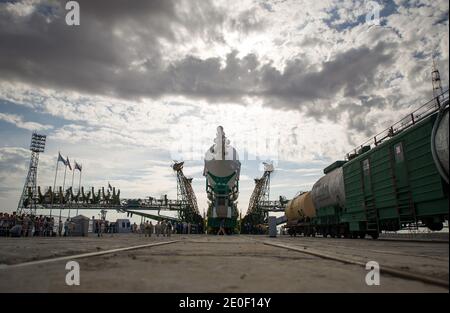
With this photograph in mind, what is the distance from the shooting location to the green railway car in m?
11.3

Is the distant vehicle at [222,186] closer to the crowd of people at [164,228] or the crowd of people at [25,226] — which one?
the crowd of people at [164,228]

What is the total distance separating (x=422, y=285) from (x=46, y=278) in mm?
4044

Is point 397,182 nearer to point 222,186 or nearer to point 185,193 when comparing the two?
point 222,186

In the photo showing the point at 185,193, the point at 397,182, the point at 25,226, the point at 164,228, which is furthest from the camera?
the point at 185,193

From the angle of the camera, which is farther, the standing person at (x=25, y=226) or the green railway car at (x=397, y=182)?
the standing person at (x=25, y=226)

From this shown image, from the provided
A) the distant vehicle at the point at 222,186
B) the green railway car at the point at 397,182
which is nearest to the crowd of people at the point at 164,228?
the distant vehicle at the point at 222,186

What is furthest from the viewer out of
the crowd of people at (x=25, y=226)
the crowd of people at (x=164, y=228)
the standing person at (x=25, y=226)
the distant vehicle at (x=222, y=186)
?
the distant vehicle at (x=222, y=186)

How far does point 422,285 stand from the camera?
10.9 ft

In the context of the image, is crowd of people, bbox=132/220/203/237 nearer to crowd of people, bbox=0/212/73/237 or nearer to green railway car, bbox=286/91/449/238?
crowd of people, bbox=0/212/73/237

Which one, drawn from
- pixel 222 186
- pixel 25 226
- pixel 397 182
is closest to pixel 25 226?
pixel 25 226

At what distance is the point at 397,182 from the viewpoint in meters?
14.3

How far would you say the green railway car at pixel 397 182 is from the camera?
37.0ft

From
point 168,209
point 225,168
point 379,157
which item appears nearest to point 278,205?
point 168,209
